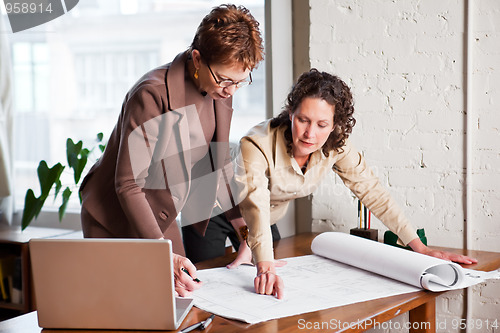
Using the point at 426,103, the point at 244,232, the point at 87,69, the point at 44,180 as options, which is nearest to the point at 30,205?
the point at 44,180

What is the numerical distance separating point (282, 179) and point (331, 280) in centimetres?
50

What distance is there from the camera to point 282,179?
6.52 feet

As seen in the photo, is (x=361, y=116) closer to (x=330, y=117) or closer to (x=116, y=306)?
(x=330, y=117)

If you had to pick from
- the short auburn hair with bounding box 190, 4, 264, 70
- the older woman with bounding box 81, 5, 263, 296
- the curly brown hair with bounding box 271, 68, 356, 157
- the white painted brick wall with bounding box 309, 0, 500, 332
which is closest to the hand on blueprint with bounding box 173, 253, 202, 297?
the older woman with bounding box 81, 5, 263, 296

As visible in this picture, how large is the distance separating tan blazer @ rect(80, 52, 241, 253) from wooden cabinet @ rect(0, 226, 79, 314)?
1.64m

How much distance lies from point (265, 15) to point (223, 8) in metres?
1.12

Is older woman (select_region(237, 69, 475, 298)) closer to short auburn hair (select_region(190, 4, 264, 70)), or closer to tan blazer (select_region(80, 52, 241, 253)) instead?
tan blazer (select_region(80, 52, 241, 253))

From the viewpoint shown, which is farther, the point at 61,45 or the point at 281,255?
the point at 61,45

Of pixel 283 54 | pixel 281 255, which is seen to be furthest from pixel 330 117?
pixel 283 54

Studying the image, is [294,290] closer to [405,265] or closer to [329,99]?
[405,265]

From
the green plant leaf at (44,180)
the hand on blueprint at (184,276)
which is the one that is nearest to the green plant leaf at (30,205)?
the green plant leaf at (44,180)

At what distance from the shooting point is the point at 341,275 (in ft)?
5.38

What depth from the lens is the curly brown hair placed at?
1865 mm

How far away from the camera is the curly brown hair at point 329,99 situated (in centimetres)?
187
